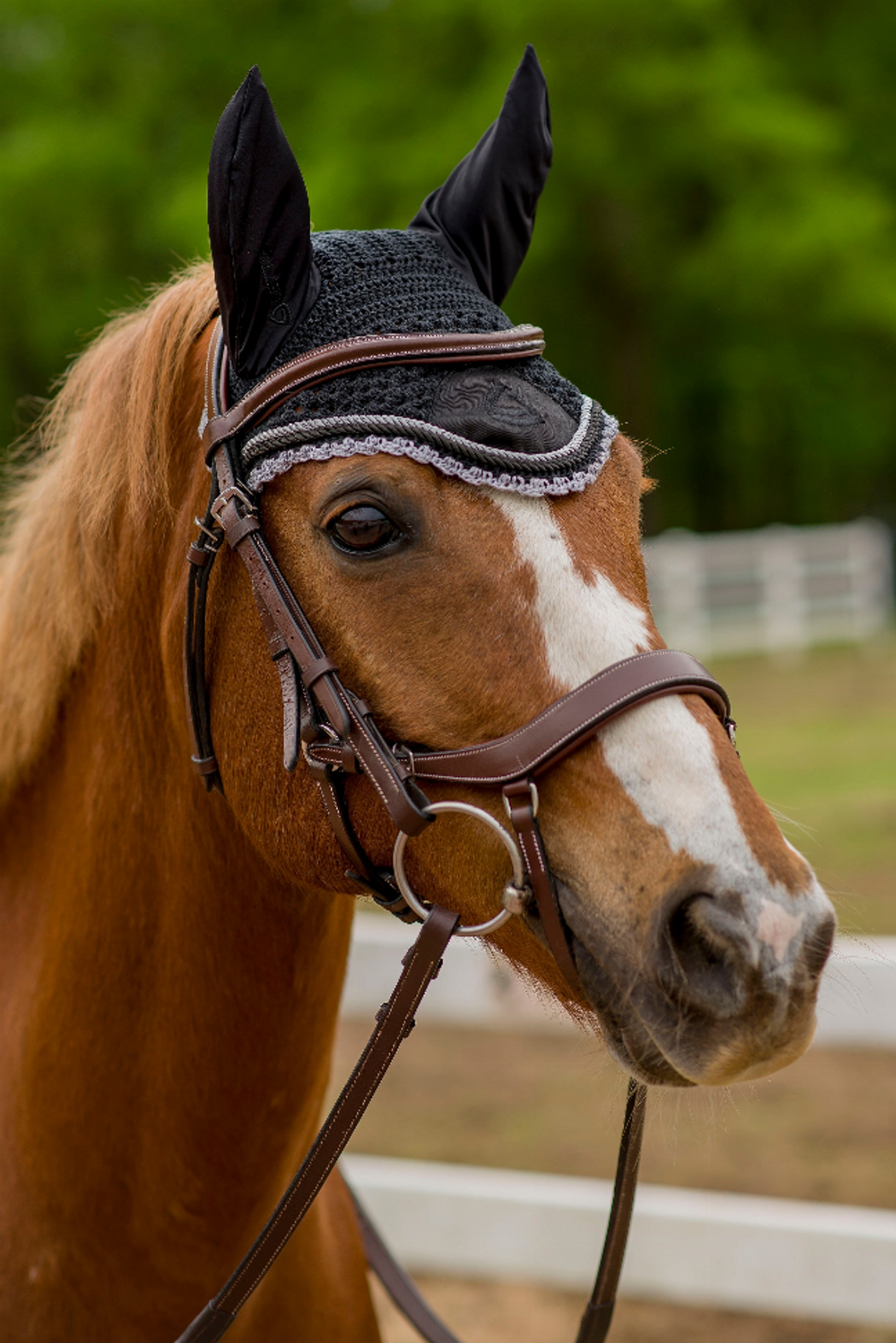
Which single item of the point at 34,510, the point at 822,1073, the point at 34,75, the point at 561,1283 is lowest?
the point at 822,1073

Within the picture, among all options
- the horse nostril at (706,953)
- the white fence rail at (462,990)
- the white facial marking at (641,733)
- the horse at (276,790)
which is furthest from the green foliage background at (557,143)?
the horse nostril at (706,953)

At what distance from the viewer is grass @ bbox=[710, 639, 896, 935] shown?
Answer: 727cm

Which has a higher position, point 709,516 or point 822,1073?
point 822,1073

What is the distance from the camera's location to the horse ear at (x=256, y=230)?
1.70 m

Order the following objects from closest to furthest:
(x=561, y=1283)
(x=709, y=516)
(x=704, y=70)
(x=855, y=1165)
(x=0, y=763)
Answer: (x=0, y=763)
(x=561, y=1283)
(x=855, y=1165)
(x=704, y=70)
(x=709, y=516)

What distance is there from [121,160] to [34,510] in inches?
603

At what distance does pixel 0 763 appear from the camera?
7.01 feet

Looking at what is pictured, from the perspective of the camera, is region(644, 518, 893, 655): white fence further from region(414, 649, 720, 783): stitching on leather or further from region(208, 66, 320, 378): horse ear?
region(414, 649, 720, 783): stitching on leather

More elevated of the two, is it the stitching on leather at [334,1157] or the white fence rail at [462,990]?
the stitching on leather at [334,1157]

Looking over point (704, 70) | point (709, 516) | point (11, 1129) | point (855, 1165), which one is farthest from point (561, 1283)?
point (709, 516)

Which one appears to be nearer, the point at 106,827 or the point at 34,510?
the point at 106,827

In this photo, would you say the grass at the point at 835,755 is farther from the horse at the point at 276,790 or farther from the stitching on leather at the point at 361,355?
the stitching on leather at the point at 361,355

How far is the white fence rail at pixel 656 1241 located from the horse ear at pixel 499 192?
2.60 meters

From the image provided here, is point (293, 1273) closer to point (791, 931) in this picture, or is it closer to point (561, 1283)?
point (791, 931)
